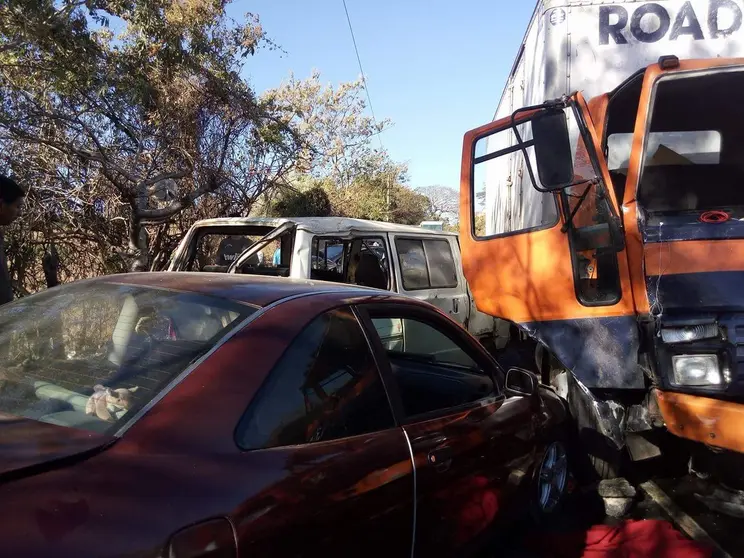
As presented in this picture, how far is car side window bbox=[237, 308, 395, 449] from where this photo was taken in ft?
6.47

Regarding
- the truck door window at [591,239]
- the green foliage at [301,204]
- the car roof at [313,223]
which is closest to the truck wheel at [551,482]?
the truck door window at [591,239]

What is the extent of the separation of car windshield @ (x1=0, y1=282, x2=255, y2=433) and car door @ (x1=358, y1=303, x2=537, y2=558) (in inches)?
29.4

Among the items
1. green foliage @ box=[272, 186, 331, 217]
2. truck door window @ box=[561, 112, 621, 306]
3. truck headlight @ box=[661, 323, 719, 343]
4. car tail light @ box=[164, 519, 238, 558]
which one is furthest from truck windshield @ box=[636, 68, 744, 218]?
green foliage @ box=[272, 186, 331, 217]

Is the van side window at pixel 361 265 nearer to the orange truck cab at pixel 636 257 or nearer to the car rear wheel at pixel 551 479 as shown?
the orange truck cab at pixel 636 257

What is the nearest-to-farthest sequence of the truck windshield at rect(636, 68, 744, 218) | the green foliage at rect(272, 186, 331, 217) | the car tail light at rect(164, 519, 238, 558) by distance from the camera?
the car tail light at rect(164, 519, 238, 558) < the truck windshield at rect(636, 68, 744, 218) < the green foliage at rect(272, 186, 331, 217)

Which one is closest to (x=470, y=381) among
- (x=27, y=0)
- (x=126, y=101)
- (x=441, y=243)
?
(x=441, y=243)

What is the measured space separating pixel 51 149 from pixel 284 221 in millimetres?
4252

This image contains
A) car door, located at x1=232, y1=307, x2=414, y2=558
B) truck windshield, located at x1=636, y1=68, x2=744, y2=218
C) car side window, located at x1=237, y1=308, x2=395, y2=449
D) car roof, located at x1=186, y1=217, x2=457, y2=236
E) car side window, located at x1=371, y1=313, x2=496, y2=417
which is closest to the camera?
car door, located at x1=232, y1=307, x2=414, y2=558

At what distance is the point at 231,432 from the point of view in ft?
6.05

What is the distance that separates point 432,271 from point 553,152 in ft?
10.9

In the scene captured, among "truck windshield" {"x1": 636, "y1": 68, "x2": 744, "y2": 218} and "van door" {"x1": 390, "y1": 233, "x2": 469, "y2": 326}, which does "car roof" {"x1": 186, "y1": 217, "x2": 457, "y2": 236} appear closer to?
"van door" {"x1": 390, "y1": 233, "x2": 469, "y2": 326}

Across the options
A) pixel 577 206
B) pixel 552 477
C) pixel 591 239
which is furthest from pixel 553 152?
pixel 552 477

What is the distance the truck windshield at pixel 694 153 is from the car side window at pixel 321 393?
2.60 metres

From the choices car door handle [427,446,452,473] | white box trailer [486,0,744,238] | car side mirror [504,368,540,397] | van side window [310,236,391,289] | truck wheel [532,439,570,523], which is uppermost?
white box trailer [486,0,744,238]
